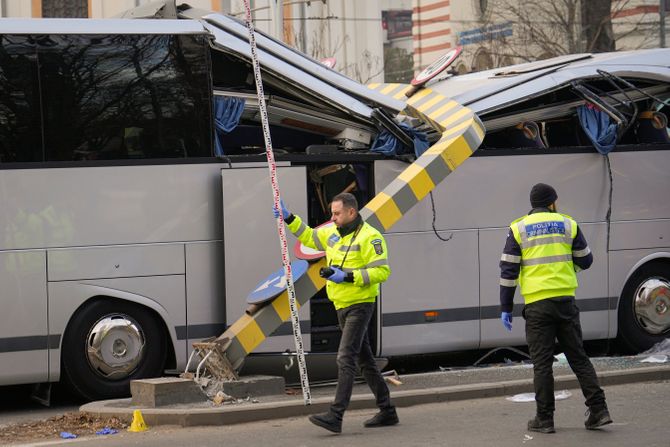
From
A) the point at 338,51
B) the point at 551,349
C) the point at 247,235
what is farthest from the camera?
the point at 338,51

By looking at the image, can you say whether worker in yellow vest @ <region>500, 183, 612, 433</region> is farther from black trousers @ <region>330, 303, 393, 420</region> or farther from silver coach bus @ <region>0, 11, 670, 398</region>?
silver coach bus @ <region>0, 11, 670, 398</region>

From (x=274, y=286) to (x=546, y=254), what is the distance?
9.58 ft

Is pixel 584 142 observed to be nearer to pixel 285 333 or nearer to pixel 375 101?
pixel 375 101

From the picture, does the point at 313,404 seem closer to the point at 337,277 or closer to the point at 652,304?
the point at 337,277

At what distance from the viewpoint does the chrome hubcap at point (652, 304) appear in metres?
14.0

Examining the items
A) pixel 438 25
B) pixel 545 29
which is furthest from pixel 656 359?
pixel 438 25

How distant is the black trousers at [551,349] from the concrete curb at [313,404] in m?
2.05

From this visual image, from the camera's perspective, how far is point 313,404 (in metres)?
10.6

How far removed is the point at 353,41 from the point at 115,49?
33620mm

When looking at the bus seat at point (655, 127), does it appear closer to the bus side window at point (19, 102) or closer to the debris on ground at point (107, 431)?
the bus side window at point (19, 102)

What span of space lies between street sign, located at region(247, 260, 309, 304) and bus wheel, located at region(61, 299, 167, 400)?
1268 millimetres

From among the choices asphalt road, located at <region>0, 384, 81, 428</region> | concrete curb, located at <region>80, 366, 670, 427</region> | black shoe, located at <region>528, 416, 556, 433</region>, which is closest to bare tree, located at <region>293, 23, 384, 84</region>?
asphalt road, located at <region>0, 384, 81, 428</region>

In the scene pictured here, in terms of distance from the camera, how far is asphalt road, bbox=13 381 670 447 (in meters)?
9.11

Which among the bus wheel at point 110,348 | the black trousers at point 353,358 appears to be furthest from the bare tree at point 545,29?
the black trousers at point 353,358
